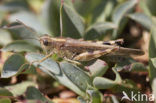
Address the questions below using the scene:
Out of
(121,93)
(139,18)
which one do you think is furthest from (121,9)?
A: (121,93)

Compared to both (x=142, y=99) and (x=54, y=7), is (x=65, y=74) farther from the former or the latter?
(x=54, y=7)

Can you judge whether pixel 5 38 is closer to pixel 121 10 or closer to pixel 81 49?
pixel 81 49

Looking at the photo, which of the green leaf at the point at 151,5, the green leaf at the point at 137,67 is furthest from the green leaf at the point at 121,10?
the green leaf at the point at 137,67

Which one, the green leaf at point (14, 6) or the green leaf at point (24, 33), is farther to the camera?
the green leaf at point (14, 6)

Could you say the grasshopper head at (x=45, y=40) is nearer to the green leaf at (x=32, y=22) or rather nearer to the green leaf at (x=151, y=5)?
the green leaf at (x=32, y=22)

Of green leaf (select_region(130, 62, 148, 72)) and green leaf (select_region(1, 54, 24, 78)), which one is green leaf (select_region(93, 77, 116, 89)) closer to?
green leaf (select_region(130, 62, 148, 72))

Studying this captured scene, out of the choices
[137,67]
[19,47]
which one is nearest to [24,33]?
[19,47]
